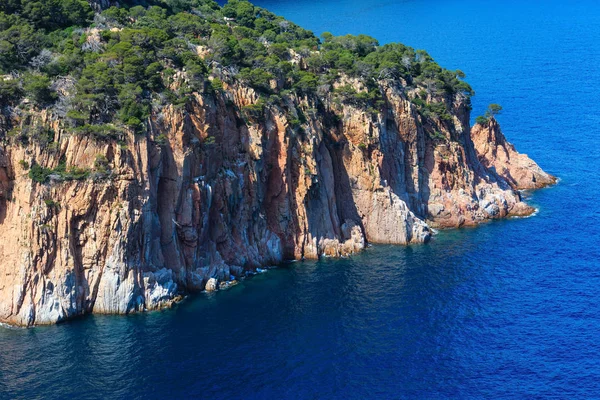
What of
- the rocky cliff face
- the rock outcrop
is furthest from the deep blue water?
the rock outcrop

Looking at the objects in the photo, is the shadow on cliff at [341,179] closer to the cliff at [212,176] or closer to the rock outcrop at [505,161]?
the cliff at [212,176]

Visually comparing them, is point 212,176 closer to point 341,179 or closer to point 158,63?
point 158,63

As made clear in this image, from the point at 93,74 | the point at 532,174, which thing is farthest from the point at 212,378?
the point at 532,174

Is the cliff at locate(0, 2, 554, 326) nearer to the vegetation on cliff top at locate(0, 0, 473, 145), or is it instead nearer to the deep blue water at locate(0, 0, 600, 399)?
the vegetation on cliff top at locate(0, 0, 473, 145)

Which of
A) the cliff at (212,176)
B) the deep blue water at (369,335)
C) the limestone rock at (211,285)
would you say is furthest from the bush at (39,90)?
the limestone rock at (211,285)

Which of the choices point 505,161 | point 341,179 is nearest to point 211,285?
point 341,179

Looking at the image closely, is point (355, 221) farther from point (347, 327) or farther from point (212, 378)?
point (212, 378)

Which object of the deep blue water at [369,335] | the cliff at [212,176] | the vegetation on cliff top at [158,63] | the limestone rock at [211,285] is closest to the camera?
the deep blue water at [369,335]
